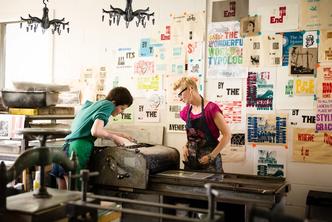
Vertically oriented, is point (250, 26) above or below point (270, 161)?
above

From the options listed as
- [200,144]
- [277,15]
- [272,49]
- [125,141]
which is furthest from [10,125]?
[277,15]

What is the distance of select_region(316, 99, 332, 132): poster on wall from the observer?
4320 mm

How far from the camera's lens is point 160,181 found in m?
3.61

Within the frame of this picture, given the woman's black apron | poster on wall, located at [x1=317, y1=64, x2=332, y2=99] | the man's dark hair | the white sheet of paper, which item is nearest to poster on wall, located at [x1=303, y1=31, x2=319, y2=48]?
poster on wall, located at [x1=317, y1=64, x2=332, y2=99]

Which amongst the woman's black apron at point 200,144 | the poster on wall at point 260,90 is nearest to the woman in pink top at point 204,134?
the woman's black apron at point 200,144

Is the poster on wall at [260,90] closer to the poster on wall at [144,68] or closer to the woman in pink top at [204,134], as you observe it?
the woman in pink top at [204,134]

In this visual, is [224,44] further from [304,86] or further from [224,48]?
[304,86]

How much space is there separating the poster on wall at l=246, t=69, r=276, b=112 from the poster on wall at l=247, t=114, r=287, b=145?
99mm

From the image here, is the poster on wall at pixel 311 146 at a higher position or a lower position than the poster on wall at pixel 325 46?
lower

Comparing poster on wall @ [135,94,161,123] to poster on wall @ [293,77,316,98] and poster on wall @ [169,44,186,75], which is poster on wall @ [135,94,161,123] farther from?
poster on wall @ [293,77,316,98]

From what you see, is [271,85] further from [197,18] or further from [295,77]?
[197,18]

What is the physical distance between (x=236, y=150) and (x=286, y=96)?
0.81 m

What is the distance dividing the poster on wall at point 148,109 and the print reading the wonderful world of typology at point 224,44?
827mm

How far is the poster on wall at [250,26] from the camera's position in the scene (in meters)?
4.62
